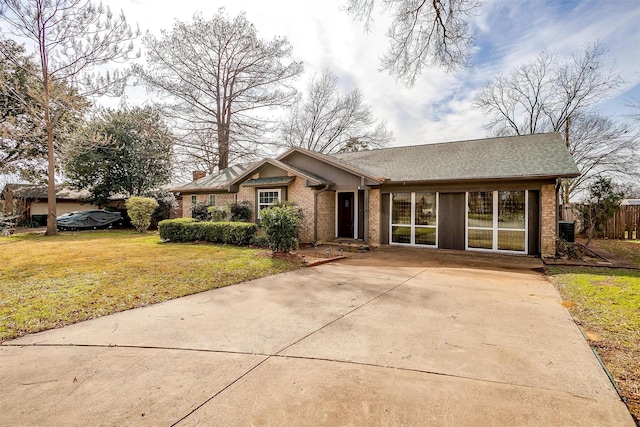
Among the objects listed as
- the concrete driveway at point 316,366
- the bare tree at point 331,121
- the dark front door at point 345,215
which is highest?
the bare tree at point 331,121

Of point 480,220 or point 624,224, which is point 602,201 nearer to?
point 480,220

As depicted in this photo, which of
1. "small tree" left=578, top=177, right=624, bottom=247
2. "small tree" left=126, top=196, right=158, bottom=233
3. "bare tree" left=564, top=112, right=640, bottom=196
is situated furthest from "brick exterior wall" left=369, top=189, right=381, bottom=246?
"bare tree" left=564, top=112, right=640, bottom=196

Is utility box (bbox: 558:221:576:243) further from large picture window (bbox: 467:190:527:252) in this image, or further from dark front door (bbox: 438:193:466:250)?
dark front door (bbox: 438:193:466:250)

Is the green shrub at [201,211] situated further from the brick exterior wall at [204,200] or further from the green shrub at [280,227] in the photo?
the green shrub at [280,227]

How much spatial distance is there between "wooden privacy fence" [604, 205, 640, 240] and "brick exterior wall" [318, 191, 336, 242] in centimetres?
1388

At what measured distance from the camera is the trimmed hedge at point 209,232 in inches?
500

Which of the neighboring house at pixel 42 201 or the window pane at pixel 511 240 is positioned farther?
the neighboring house at pixel 42 201

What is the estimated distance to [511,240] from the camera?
10.6 m

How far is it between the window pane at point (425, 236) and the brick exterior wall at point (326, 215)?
3.93m

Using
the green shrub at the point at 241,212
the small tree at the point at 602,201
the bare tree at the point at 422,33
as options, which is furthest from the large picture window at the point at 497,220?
the green shrub at the point at 241,212

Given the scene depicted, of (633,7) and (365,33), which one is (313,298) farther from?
(633,7)

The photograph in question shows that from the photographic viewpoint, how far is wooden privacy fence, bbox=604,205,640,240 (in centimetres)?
1517

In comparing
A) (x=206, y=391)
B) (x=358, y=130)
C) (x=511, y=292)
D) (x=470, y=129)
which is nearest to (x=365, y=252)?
(x=511, y=292)

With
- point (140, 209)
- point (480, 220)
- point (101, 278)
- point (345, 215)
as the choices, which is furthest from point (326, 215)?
point (140, 209)
